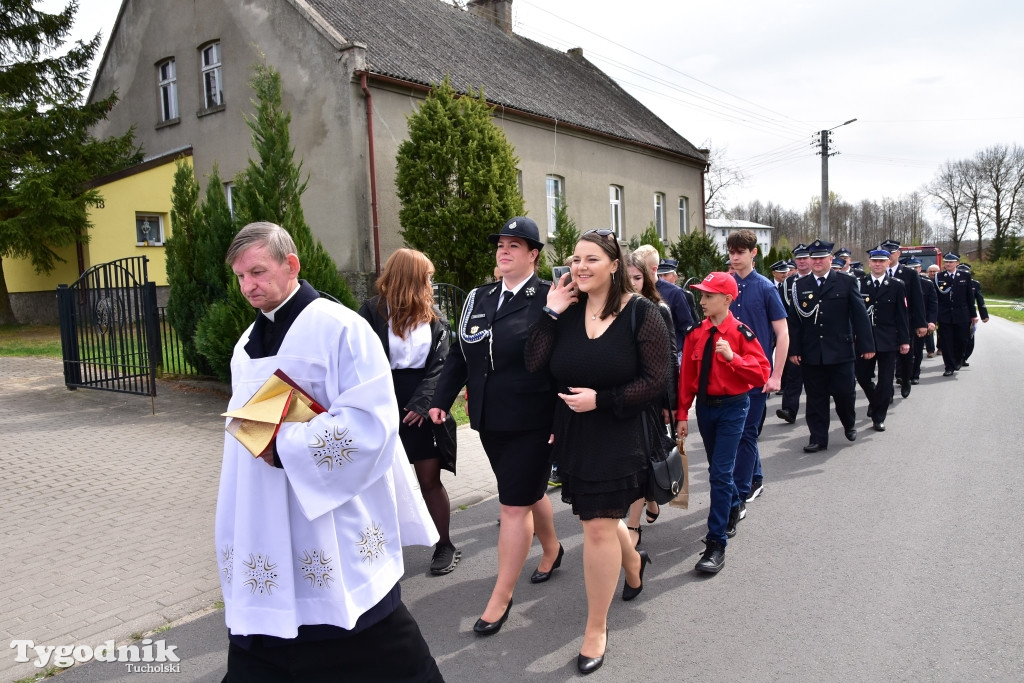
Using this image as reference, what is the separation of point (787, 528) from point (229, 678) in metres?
3.93

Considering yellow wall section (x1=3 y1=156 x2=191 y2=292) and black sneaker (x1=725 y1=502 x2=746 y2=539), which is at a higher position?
yellow wall section (x1=3 y1=156 x2=191 y2=292)

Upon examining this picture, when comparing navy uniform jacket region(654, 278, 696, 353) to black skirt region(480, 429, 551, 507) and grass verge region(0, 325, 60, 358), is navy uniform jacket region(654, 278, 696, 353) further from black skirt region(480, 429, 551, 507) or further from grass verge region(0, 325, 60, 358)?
grass verge region(0, 325, 60, 358)

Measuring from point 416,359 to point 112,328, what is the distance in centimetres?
721

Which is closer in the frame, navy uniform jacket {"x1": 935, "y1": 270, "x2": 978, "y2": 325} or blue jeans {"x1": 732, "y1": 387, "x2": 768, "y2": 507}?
blue jeans {"x1": 732, "y1": 387, "x2": 768, "y2": 507}

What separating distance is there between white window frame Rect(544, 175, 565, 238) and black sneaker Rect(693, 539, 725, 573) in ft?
59.7

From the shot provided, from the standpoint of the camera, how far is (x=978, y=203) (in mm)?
62719

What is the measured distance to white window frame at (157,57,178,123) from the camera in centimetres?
2050

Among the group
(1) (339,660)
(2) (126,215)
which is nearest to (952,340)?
(1) (339,660)

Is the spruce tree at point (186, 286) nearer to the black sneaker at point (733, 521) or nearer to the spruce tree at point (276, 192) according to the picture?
the spruce tree at point (276, 192)

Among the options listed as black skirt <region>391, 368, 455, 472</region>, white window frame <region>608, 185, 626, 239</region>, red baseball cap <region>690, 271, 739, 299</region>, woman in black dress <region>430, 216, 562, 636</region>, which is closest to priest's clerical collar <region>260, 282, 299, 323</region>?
woman in black dress <region>430, 216, 562, 636</region>

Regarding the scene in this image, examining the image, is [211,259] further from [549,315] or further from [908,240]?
[908,240]

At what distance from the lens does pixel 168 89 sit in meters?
20.8

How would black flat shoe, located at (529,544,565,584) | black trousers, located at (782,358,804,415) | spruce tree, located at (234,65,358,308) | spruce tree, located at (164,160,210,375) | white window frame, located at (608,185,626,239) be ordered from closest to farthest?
black flat shoe, located at (529,544,565,584), black trousers, located at (782,358,804,415), spruce tree, located at (234,65,358,308), spruce tree, located at (164,160,210,375), white window frame, located at (608,185,626,239)

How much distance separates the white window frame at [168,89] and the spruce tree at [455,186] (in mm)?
9324
